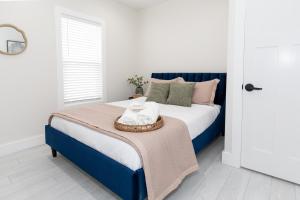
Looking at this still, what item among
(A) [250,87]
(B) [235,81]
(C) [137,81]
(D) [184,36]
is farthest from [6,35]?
(A) [250,87]

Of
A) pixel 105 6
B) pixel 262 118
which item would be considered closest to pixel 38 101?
pixel 105 6

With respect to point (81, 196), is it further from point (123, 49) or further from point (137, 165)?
point (123, 49)

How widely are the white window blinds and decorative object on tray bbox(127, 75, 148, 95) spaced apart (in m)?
0.81

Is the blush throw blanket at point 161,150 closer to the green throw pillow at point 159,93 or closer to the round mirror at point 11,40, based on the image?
the green throw pillow at point 159,93

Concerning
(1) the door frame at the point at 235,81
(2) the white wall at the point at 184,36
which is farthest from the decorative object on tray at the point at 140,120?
(2) the white wall at the point at 184,36

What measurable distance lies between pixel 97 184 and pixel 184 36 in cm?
307

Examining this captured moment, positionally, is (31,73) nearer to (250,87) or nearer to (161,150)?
(161,150)

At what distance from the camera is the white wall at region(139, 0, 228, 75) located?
10.9 ft

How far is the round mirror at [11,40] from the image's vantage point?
260 cm

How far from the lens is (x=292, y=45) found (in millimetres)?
1859

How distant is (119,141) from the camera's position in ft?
5.24

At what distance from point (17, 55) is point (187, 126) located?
2623 millimetres

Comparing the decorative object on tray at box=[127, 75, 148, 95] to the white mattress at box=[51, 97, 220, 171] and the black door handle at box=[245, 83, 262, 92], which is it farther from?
the black door handle at box=[245, 83, 262, 92]

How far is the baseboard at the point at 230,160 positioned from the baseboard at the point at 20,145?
2816 mm
